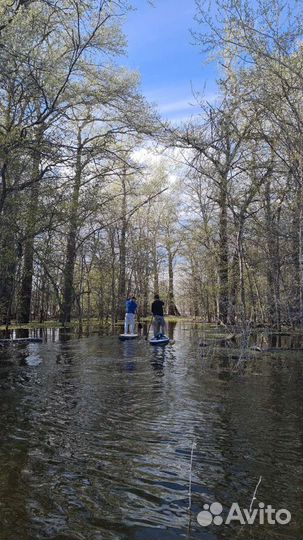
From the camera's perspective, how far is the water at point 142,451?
4.28 meters

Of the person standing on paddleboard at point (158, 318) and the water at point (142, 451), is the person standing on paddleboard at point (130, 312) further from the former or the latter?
the water at point (142, 451)

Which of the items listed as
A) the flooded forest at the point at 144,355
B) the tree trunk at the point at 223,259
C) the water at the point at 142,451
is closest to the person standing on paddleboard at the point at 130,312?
the flooded forest at the point at 144,355

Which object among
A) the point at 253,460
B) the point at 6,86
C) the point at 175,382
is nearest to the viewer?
the point at 253,460

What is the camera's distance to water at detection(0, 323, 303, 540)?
428 cm

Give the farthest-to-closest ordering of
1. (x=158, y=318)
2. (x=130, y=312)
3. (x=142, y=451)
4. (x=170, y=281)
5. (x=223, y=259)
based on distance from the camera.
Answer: (x=170, y=281)
(x=223, y=259)
(x=130, y=312)
(x=158, y=318)
(x=142, y=451)

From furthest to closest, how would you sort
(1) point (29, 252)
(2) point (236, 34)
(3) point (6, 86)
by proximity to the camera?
(1) point (29, 252), (3) point (6, 86), (2) point (236, 34)

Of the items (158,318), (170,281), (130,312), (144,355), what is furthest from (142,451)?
(170,281)

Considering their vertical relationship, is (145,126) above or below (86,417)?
above

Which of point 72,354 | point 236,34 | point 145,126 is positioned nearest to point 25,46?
point 236,34

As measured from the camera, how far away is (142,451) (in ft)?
19.9

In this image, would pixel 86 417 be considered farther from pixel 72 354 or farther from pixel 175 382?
pixel 72 354

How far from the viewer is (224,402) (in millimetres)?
8773

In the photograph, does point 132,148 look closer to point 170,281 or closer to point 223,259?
point 223,259

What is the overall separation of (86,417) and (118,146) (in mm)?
21930
